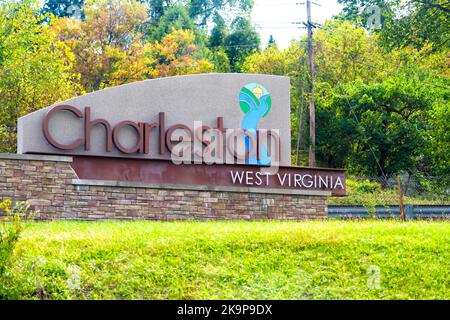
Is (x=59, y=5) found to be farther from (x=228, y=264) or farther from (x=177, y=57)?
(x=228, y=264)

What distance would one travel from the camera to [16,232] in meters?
13.4

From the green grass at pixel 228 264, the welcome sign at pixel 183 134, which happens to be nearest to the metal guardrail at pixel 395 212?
the welcome sign at pixel 183 134

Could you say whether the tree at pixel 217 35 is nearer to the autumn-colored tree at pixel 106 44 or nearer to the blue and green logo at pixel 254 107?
the autumn-colored tree at pixel 106 44

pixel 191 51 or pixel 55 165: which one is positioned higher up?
pixel 191 51

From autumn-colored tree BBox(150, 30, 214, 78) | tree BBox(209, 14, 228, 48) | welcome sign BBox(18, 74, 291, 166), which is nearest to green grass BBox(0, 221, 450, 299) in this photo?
welcome sign BBox(18, 74, 291, 166)

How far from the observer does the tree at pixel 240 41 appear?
60.9 meters

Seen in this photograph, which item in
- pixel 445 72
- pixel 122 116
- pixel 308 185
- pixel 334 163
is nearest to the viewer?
pixel 122 116

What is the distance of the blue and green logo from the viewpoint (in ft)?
81.4

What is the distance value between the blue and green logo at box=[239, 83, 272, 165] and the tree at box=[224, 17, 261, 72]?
3552 cm

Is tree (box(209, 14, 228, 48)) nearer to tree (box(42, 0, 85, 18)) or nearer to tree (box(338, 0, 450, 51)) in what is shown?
tree (box(42, 0, 85, 18))

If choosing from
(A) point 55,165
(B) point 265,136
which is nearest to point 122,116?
(A) point 55,165

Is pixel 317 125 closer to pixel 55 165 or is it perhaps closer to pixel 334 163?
pixel 334 163

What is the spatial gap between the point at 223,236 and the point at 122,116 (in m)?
7.78
